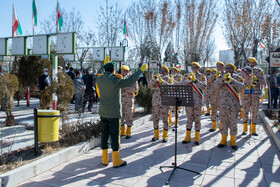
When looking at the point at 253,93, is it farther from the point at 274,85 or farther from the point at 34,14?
the point at 34,14

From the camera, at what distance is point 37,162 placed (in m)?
4.41

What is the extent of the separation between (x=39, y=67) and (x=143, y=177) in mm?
13219

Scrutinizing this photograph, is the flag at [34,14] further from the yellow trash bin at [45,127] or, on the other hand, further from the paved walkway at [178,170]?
the paved walkway at [178,170]

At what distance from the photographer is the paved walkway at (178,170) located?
4.12 m

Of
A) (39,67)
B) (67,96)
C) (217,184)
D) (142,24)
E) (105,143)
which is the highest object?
(142,24)

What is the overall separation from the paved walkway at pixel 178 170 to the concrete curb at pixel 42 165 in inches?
4.2

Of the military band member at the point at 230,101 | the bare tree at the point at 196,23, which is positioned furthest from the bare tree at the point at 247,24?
the military band member at the point at 230,101

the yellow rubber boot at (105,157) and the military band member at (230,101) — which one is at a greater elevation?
the military band member at (230,101)

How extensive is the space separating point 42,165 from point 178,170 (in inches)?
101

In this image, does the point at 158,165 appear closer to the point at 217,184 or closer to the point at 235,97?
the point at 217,184

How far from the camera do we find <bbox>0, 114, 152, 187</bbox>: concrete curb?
3.83 m

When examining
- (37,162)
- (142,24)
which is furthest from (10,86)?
(142,24)

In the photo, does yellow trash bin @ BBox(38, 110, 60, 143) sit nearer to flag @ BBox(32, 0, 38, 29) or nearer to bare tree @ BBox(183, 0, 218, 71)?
flag @ BBox(32, 0, 38, 29)

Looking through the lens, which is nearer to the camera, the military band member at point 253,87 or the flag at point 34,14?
the military band member at point 253,87
